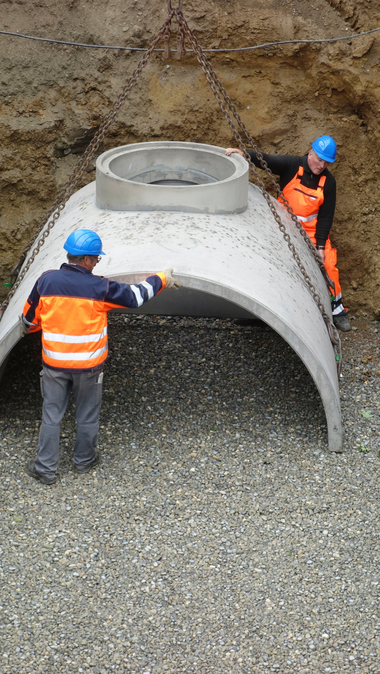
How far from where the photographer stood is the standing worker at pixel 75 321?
4637 mm

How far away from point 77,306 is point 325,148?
2.97 meters

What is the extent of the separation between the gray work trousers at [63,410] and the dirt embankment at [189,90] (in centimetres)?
328

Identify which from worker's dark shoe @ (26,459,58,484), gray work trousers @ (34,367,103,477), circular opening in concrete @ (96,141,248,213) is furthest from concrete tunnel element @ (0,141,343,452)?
worker's dark shoe @ (26,459,58,484)

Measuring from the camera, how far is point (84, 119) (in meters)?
7.37

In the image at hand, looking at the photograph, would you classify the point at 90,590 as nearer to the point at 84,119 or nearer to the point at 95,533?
the point at 95,533

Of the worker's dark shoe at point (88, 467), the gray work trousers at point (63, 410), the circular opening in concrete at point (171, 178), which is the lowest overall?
the worker's dark shoe at point (88, 467)

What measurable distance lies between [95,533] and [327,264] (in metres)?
3.55

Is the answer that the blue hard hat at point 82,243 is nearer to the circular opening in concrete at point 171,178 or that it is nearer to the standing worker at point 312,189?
the circular opening in concrete at point 171,178

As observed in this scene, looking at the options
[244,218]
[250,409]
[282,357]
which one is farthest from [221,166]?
[250,409]

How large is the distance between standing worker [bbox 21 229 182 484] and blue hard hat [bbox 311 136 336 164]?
2329 millimetres

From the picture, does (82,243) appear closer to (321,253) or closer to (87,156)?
(87,156)

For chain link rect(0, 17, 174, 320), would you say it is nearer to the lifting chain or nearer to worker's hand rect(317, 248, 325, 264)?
the lifting chain

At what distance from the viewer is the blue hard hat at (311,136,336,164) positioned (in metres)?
6.32

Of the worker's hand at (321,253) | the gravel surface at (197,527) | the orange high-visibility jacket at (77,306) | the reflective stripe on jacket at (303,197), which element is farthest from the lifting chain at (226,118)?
the gravel surface at (197,527)
